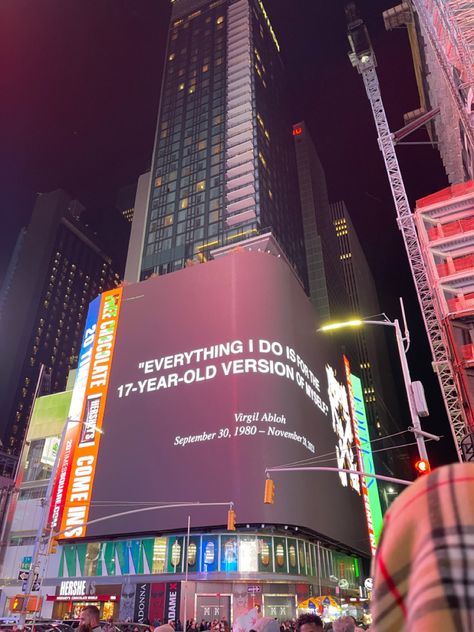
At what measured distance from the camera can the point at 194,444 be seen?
45.4 meters

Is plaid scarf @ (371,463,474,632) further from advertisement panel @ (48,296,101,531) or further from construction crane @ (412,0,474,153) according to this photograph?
construction crane @ (412,0,474,153)

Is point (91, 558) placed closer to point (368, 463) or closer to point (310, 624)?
point (368, 463)

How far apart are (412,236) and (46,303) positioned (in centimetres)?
11561

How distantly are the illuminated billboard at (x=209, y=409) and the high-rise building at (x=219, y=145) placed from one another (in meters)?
22.5

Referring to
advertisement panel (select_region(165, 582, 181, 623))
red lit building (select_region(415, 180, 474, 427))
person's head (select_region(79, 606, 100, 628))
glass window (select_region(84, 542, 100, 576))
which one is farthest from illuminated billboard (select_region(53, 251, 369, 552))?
person's head (select_region(79, 606, 100, 628))

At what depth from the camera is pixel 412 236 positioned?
59375 mm

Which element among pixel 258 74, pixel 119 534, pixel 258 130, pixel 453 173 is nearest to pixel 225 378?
pixel 119 534

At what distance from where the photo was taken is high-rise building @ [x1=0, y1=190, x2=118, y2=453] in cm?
12912

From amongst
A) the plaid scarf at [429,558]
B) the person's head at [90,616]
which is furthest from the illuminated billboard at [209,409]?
the plaid scarf at [429,558]

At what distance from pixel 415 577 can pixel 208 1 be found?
138618 mm

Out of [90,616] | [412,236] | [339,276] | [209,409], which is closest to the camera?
[90,616]

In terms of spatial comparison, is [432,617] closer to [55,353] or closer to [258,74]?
[258,74]

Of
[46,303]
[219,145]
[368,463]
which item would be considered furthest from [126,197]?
[368,463]

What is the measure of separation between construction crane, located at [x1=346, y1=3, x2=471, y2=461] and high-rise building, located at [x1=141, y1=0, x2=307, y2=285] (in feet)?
68.3
